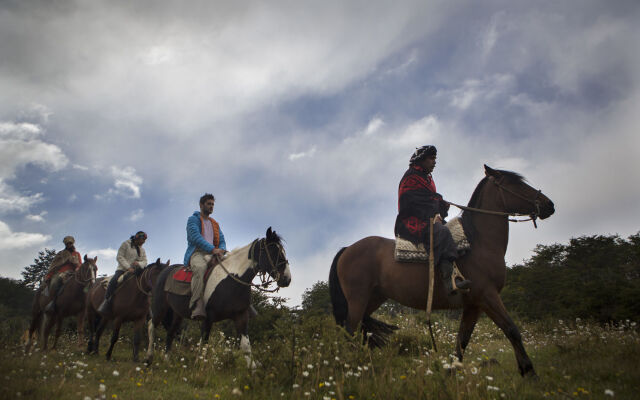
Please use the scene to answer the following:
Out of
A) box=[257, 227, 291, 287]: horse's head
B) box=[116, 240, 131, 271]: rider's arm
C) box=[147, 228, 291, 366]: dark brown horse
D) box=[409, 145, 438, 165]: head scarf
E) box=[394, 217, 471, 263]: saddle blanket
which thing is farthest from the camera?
box=[116, 240, 131, 271]: rider's arm

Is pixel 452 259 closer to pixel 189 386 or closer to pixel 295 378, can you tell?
pixel 295 378

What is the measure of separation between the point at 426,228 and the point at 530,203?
5.73 ft

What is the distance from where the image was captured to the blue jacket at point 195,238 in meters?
7.67

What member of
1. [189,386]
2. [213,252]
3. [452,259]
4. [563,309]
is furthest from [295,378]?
[563,309]

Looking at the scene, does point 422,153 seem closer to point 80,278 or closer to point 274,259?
point 274,259

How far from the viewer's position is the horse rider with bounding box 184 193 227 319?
7.07m

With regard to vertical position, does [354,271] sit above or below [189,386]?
above

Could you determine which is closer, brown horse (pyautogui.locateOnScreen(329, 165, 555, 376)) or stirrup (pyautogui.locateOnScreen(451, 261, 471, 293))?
stirrup (pyautogui.locateOnScreen(451, 261, 471, 293))

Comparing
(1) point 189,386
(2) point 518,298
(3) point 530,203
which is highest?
(3) point 530,203

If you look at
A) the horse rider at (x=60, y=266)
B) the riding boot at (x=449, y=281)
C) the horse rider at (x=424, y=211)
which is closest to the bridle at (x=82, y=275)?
the horse rider at (x=60, y=266)

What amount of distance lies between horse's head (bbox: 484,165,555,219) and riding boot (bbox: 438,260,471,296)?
1495 millimetres

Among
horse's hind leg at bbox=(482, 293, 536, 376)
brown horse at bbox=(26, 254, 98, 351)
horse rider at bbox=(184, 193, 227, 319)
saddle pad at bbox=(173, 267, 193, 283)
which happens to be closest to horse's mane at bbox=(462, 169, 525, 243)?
horse's hind leg at bbox=(482, 293, 536, 376)

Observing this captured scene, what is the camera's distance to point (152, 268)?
925cm

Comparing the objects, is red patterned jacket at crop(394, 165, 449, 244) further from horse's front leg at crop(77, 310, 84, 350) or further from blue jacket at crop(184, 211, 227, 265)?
horse's front leg at crop(77, 310, 84, 350)
